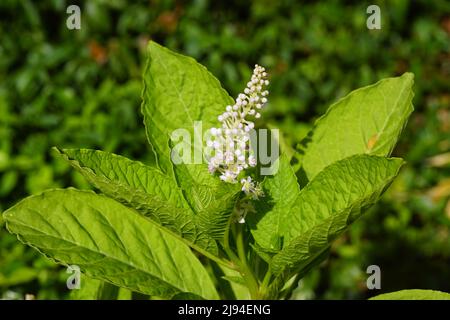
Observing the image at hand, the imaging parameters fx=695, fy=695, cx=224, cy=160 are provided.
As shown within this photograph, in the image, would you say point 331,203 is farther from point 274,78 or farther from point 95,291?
point 274,78

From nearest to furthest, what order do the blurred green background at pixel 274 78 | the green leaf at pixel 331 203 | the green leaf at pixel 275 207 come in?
the green leaf at pixel 331 203, the green leaf at pixel 275 207, the blurred green background at pixel 274 78

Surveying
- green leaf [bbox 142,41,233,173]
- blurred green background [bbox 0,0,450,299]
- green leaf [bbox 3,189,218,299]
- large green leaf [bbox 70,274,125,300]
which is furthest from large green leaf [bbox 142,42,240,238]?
blurred green background [bbox 0,0,450,299]

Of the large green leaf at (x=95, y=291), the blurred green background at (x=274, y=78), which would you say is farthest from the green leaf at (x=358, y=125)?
the blurred green background at (x=274, y=78)

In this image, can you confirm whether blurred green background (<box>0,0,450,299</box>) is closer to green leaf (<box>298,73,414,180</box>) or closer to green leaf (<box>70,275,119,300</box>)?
green leaf (<box>70,275,119,300</box>)

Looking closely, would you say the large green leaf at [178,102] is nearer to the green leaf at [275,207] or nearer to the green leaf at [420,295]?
the green leaf at [275,207]

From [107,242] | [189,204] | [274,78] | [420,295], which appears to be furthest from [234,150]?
[274,78]
